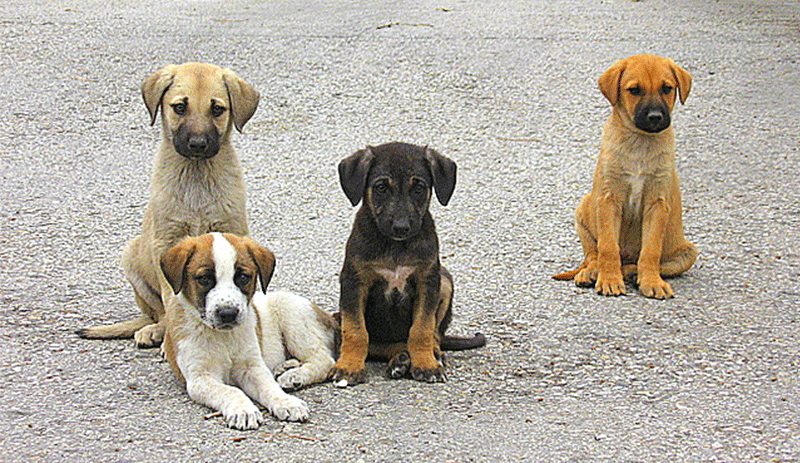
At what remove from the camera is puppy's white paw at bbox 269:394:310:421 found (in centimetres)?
493

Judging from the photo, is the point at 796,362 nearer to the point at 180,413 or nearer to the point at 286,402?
the point at 286,402

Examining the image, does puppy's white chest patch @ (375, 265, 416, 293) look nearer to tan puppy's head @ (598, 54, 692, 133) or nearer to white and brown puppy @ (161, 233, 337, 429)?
white and brown puppy @ (161, 233, 337, 429)

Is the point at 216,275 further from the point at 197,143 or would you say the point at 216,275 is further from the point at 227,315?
the point at 197,143

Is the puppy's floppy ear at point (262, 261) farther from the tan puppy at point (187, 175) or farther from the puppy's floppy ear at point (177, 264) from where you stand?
the tan puppy at point (187, 175)

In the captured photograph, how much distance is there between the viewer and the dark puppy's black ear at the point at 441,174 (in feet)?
18.3

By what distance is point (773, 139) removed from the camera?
11148 millimetres

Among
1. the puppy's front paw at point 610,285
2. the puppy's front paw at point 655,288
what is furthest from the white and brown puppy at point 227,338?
the puppy's front paw at point 655,288

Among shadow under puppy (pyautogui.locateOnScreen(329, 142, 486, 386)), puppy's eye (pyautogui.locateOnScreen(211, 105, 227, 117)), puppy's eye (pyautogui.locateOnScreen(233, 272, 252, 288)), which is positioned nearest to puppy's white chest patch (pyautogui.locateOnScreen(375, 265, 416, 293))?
shadow under puppy (pyautogui.locateOnScreen(329, 142, 486, 386))

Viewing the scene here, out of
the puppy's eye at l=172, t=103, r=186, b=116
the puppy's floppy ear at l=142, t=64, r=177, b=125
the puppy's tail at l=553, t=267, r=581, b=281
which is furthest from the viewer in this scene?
the puppy's tail at l=553, t=267, r=581, b=281

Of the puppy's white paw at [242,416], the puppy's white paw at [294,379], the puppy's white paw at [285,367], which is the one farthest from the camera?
the puppy's white paw at [285,367]

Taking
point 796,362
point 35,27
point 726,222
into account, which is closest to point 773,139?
point 726,222

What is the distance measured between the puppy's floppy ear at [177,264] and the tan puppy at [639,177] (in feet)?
10.9

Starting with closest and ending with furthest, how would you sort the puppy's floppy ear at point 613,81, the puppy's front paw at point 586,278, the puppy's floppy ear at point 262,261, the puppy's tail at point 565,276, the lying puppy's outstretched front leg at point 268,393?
the lying puppy's outstretched front leg at point 268,393 → the puppy's floppy ear at point 262,261 → the puppy's floppy ear at point 613,81 → the puppy's front paw at point 586,278 → the puppy's tail at point 565,276

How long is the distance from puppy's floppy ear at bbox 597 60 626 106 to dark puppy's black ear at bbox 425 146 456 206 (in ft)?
7.15
